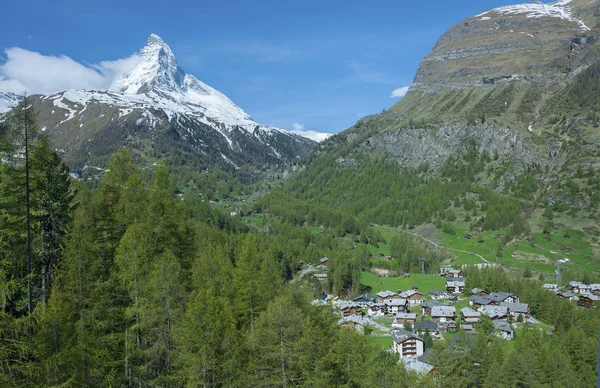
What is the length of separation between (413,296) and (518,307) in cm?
2751

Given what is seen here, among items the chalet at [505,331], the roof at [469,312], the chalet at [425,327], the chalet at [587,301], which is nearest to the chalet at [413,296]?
the roof at [469,312]

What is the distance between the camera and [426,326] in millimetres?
100250

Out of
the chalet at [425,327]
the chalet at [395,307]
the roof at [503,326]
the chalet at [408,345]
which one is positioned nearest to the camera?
the chalet at [408,345]

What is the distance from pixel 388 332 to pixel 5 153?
299 feet

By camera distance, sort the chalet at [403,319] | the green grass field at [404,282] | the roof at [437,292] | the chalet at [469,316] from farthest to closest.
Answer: the green grass field at [404,282] < the roof at [437,292] < the chalet at [469,316] < the chalet at [403,319]

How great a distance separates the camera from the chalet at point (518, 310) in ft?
358

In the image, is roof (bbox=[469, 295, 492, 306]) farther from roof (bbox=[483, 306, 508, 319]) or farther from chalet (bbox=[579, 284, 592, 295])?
chalet (bbox=[579, 284, 592, 295])

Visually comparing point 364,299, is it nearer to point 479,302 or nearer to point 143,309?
point 479,302

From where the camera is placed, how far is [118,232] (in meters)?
43.2

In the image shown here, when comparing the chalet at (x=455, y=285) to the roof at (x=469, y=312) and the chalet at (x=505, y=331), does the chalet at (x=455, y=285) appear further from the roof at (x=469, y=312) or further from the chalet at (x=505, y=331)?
the chalet at (x=505, y=331)

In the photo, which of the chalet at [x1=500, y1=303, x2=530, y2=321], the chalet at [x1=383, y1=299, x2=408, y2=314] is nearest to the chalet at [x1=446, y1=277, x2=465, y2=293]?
the chalet at [x1=500, y1=303, x2=530, y2=321]

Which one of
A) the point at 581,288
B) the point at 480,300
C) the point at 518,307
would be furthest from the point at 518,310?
the point at 581,288

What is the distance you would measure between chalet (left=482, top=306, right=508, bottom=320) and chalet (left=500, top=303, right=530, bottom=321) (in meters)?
1.38

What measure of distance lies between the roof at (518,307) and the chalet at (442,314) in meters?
16.2
